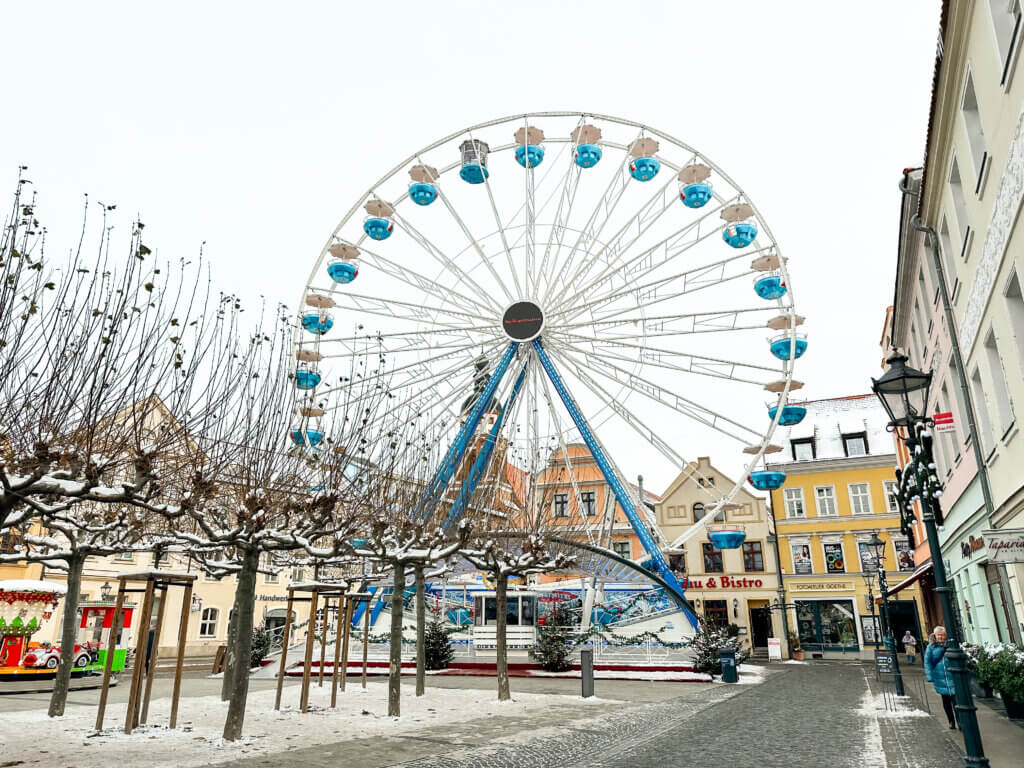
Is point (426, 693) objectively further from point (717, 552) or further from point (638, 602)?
point (717, 552)

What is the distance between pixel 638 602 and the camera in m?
28.4

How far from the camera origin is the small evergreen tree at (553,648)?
957 inches

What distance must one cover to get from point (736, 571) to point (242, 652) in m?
33.4

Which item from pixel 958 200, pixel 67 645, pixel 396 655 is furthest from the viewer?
pixel 396 655

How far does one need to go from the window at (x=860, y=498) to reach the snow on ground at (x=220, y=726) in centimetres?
2783

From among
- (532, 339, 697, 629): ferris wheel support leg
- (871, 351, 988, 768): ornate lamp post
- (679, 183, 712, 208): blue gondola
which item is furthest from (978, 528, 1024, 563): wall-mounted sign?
(679, 183, 712, 208): blue gondola

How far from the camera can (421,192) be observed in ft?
75.5

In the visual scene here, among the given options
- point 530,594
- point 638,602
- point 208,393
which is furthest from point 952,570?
point 208,393

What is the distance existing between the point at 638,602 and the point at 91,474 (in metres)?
24.1

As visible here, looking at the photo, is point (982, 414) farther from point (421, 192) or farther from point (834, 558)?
point (834, 558)

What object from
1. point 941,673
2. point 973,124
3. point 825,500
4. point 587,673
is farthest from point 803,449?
point 973,124

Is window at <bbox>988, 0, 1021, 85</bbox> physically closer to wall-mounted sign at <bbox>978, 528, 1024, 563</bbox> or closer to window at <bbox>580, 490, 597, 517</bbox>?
wall-mounted sign at <bbox>978, 528, 1024, 563</bbox>

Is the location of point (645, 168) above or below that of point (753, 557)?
above

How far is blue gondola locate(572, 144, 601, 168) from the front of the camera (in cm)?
2291
